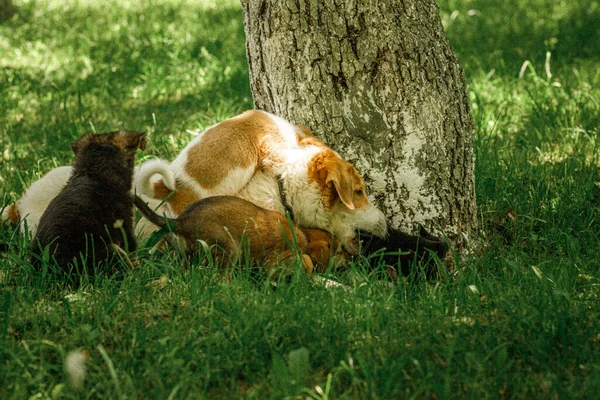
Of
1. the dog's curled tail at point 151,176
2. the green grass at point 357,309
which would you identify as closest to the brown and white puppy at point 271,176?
the dog's curled tail at point 151,176

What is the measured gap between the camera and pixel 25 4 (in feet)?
38.7

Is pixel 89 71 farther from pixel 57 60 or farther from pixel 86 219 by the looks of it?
pixel 86 219

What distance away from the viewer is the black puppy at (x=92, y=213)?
369cm

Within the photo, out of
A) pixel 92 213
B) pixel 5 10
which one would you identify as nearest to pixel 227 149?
pixel 92 213

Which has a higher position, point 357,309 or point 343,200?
point 343,200

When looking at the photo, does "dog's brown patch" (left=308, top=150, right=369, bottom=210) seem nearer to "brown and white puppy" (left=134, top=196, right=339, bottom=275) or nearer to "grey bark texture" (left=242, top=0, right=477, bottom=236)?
"grey bark texture" (left=242, top=0, right=477, bottom=236)

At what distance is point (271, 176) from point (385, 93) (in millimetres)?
778

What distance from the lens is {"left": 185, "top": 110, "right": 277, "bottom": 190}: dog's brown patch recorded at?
4.15 meters

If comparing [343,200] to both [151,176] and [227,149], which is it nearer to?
[227,149]

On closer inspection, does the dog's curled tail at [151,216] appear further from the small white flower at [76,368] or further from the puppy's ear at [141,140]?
the small white flower at [76,368]

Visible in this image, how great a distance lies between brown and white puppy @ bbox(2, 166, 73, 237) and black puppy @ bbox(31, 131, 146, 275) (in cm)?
43

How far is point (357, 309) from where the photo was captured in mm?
3324

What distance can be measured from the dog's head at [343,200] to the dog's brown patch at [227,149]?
35 cm

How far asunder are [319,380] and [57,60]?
658cm
